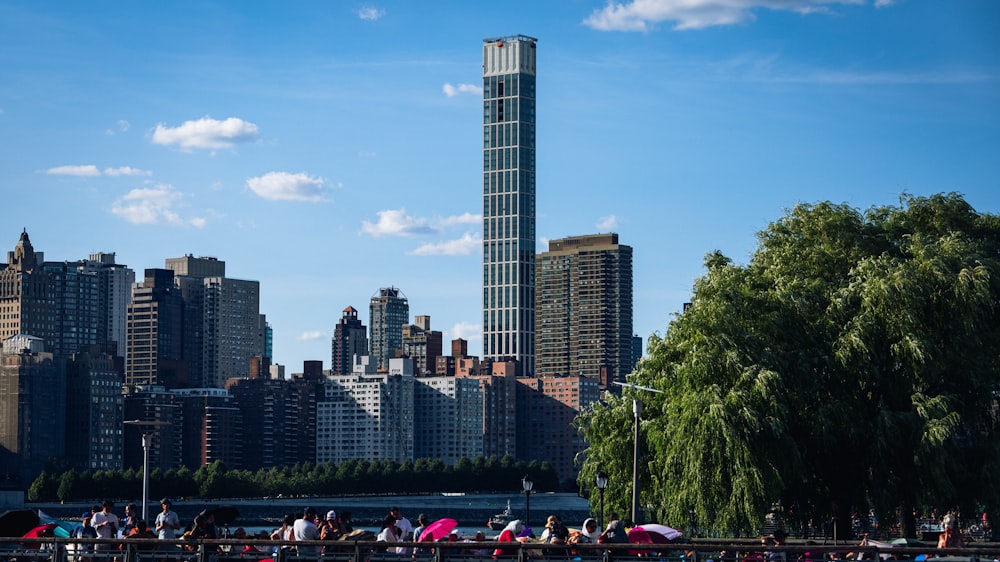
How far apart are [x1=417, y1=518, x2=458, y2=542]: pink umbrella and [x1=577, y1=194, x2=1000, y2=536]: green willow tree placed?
14254 mm

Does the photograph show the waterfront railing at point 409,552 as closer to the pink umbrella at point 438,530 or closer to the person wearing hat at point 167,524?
the person wearing hat at point 167,524

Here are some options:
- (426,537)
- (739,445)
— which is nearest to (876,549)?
(426,537)

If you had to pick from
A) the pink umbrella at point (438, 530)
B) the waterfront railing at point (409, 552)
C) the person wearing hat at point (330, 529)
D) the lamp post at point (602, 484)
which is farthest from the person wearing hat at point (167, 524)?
the lamp post at point (602, 484)

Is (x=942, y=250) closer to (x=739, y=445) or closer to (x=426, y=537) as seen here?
(x=739, y=445)

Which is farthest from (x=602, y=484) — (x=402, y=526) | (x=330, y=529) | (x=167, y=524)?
(x=167, y=524)

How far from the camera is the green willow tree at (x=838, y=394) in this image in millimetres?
49500

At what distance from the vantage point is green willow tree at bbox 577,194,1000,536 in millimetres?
49500

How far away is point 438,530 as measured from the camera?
121ft

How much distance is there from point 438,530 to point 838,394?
1957 cm

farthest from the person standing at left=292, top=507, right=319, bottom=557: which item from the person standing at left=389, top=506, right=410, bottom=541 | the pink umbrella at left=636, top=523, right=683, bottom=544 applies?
the pink umbrella at left=636, top=523, right=683, bottom=544

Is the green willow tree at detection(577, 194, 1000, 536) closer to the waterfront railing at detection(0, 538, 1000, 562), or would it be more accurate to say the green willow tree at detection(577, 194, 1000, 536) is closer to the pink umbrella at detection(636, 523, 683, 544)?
the pink umbrella at detection(636, 523, 683, 544)

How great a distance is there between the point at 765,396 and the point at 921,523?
54.8 ft

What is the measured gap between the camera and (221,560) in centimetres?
3250

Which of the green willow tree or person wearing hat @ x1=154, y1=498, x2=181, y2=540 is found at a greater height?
the green willow tree
